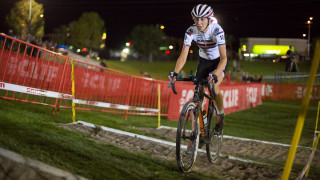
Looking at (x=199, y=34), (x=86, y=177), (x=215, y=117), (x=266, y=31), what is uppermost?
(x=266, y=31)

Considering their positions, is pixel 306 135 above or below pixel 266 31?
below

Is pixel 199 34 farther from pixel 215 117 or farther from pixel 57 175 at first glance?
pixel 57 175

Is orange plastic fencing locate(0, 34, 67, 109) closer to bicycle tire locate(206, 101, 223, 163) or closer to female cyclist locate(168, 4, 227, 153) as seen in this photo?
female cyclist locate(168, 4, 227, 153)

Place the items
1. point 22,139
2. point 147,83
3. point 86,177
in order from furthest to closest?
point 147,83
point 22,139
point 86,177

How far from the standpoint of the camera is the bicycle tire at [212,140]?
568 centimetres

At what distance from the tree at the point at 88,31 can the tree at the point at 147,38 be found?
2518 cm

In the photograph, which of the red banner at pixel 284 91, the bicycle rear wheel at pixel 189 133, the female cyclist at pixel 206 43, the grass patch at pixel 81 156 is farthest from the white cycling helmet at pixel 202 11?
the red banner at pixel 284 91

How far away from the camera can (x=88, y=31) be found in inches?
4107

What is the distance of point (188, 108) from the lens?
475 cm

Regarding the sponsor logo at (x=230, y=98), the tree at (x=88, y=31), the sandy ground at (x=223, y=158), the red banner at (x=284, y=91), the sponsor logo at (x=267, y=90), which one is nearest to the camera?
the sandy ground at (x=223, y=158)

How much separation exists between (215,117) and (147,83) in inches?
356

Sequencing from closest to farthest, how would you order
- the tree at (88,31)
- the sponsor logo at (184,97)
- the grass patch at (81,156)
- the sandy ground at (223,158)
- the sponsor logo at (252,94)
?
the sandy ground at (223,158), the grass patch at (81,156), the sponsor logo at (184,97), the sponsor logo at (252,94), the tree at (88,31)

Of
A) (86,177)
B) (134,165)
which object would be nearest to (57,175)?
(86,177)

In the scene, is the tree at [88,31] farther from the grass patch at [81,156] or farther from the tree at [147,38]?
the grass patch at [81,156]
